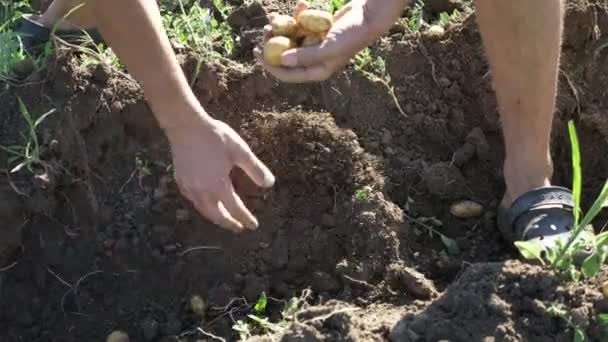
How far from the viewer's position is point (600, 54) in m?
2.59


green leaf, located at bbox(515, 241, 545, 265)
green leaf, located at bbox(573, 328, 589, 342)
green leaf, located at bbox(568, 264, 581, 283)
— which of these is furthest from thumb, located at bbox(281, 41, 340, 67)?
green leaf, located at bbox(573, 328, 589, 342)

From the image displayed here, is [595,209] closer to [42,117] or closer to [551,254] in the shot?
[551,254]

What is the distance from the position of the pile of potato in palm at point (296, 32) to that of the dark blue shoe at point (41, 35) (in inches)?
26.7

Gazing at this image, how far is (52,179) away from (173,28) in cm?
59

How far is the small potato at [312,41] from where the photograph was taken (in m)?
2.24

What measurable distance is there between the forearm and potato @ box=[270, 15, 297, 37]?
30cm

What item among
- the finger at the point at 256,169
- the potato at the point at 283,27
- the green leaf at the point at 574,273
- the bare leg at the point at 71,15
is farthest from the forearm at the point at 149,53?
the green leaf at the point at 574,273

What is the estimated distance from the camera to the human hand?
6.89 ft

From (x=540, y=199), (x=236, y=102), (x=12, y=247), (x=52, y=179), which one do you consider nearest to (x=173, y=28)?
(x=236, y=102)

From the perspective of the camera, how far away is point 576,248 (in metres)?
1.99

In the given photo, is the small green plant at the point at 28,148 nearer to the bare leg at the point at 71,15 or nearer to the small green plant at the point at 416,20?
the bare leg at the point at 71,15

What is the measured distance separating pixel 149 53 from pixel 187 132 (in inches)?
7.9

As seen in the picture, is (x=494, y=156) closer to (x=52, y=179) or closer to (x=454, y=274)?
(x=454, y=274)

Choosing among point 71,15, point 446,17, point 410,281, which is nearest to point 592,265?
point 410,281
